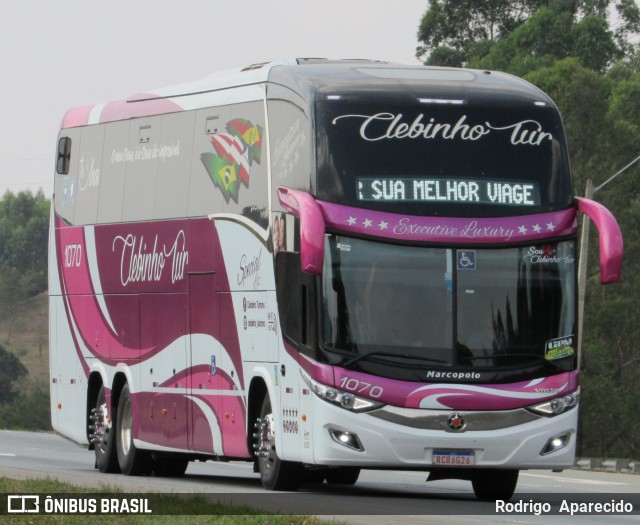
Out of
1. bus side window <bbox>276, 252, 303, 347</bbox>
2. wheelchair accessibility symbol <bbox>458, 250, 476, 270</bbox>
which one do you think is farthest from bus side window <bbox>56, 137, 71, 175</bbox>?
wheelchair accessibility symbol <bbox>458, 250, 476, 270</bbox>

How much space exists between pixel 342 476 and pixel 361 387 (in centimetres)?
458

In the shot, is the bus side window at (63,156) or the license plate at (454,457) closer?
the license plate at (454,457)

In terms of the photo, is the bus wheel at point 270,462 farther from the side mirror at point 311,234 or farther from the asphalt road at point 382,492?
the side mirror at point 311,234

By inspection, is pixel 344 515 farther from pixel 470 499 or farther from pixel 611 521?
pixel 470 499

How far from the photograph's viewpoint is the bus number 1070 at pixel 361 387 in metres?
17.8

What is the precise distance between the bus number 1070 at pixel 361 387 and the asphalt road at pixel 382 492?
1.08 metres

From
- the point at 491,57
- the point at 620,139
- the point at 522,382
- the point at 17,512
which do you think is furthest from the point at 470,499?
the point at 491,57

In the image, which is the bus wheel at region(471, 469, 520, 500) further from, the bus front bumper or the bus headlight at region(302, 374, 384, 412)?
the bus headlight at region(302, 374, 384, 412)

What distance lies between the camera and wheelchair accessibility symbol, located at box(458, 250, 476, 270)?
18.1m

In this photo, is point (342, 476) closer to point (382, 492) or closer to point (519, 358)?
point (382, 492)

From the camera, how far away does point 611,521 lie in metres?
17.0

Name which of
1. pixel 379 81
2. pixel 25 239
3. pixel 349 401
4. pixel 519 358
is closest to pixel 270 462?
pixel 349 401

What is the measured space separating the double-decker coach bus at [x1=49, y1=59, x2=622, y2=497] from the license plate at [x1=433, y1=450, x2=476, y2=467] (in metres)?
0.01

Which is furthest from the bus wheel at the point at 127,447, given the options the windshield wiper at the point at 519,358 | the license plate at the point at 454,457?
the windshield wiper at the point at 519,358
